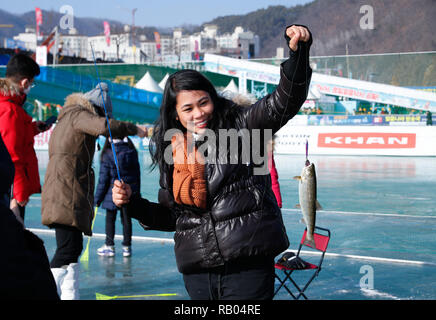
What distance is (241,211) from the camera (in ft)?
7.71

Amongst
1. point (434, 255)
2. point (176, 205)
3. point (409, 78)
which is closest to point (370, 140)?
point (434, 255)

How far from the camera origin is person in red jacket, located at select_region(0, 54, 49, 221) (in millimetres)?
3957

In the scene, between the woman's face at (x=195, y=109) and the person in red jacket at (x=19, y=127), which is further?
the person in red jacket at (x=19, y=127)

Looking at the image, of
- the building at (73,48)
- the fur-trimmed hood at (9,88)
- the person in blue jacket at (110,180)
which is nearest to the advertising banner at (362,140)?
the building at (73,48)

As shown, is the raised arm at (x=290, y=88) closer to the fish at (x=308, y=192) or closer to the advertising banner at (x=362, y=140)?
the fish at (x=308, y=192)

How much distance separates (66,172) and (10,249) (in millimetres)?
2828

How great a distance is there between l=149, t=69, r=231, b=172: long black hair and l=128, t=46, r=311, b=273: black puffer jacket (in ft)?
0.22

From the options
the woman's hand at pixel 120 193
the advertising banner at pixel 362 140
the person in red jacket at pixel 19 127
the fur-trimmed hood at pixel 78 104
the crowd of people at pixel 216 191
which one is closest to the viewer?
the crowd of people at pixel 216 191

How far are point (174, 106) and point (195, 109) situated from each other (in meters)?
0.17

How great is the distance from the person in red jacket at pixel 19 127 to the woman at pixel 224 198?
5.90 feet

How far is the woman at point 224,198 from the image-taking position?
7.63ft

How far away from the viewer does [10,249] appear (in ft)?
4.33

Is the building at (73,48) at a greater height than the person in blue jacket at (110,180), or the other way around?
the building at (73,48)
